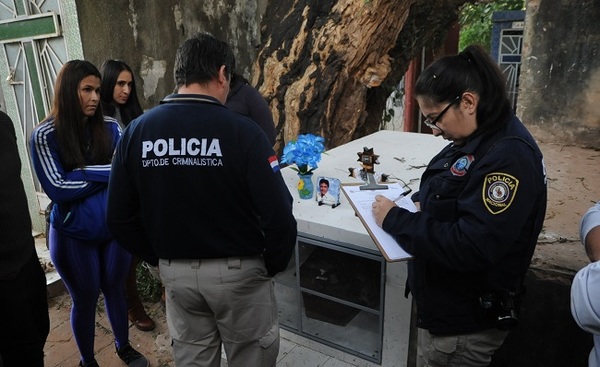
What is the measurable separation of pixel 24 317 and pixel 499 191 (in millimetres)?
1914

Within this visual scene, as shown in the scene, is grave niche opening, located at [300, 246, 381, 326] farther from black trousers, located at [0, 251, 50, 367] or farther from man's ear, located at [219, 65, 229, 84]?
black trousers, located at [0, 251, 50, 367]

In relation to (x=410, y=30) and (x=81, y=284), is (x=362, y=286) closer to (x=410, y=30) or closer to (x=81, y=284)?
(x=81, y=284)

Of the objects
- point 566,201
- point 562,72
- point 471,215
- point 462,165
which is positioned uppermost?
point 562,72

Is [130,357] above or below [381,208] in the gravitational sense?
below

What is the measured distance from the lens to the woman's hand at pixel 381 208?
1.46 meters

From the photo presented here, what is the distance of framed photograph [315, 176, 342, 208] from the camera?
2.34m

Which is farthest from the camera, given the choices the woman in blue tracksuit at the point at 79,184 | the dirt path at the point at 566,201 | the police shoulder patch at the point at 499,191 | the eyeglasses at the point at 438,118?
the woman in blue tracksuit at the point at 79,184

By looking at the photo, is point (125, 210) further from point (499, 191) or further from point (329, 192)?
point (499, 191)

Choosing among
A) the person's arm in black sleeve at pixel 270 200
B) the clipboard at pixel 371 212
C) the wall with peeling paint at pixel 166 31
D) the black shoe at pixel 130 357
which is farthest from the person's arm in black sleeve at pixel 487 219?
the wall with peeling paint at pixel 166 31

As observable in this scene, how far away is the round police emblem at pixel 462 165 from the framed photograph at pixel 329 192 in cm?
104

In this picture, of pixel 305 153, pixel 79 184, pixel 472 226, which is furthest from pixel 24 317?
pixel 472 226

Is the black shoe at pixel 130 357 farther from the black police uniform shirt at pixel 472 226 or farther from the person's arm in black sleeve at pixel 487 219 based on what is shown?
the person's arm in black sleeve at pixel 487 219

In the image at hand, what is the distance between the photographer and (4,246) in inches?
68.6

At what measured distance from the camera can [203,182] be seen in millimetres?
1487
